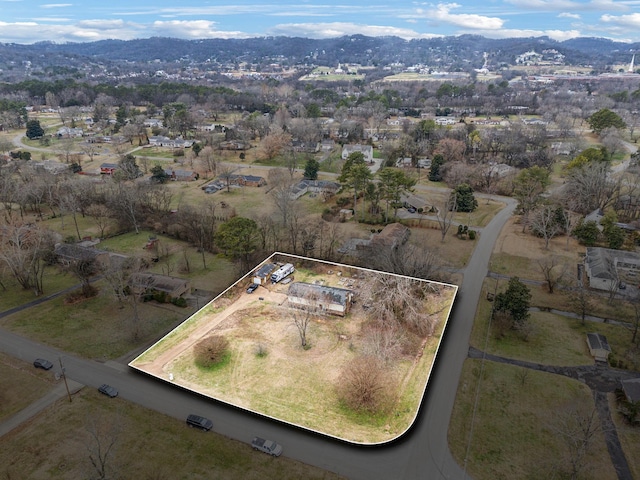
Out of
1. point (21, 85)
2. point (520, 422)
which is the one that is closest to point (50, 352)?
point (520, 422)

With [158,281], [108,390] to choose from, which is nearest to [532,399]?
[108,390]

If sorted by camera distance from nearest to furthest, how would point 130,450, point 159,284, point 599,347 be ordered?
1. point 130,450
2. point 599,347
3. point 159,284

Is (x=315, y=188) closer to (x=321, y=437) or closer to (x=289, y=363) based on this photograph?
(x=289, y=363)

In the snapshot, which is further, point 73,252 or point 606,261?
point 73,252

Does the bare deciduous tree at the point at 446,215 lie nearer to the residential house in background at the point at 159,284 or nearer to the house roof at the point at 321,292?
the house roof at the point at 321,292

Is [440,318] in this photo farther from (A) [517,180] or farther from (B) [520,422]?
(A) [517,180]

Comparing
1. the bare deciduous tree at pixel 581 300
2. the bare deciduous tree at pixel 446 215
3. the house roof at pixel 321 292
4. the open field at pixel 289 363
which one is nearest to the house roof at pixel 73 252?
the open field at pixel 289 363
